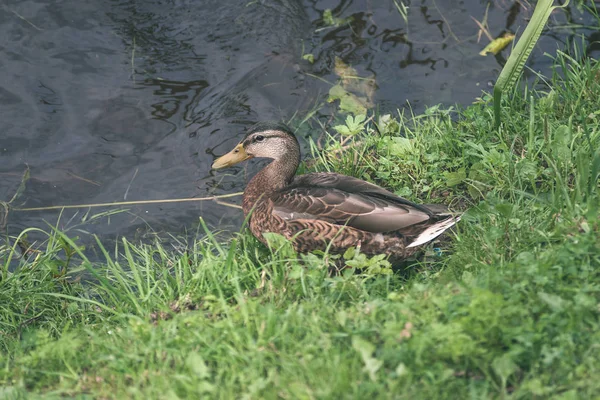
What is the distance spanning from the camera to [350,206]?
14.3 feet

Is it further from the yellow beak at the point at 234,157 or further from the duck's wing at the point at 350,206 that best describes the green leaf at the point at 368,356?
the yellow beak at the point at 234,157

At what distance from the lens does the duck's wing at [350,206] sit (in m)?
4.29

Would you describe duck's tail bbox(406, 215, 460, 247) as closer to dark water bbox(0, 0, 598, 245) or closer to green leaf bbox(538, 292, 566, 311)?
green leaf bbox(538, 292, 566, 311)

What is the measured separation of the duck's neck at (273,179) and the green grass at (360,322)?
69 cm

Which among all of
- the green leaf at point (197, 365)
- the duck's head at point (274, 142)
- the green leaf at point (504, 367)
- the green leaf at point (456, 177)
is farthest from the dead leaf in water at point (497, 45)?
the green leaf at point (197, 365)

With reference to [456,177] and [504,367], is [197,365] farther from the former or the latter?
[456,177]

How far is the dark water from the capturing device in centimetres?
573

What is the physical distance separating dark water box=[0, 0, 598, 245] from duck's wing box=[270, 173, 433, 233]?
1.09m

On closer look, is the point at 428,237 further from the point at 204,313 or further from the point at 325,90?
A: the point at 325,90

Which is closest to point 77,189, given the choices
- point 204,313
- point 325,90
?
point 325,90

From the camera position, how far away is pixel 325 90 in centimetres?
646

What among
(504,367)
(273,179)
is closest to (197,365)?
(504,367)

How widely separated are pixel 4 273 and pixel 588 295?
3.17 metres

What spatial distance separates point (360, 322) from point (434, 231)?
4.43 feet
